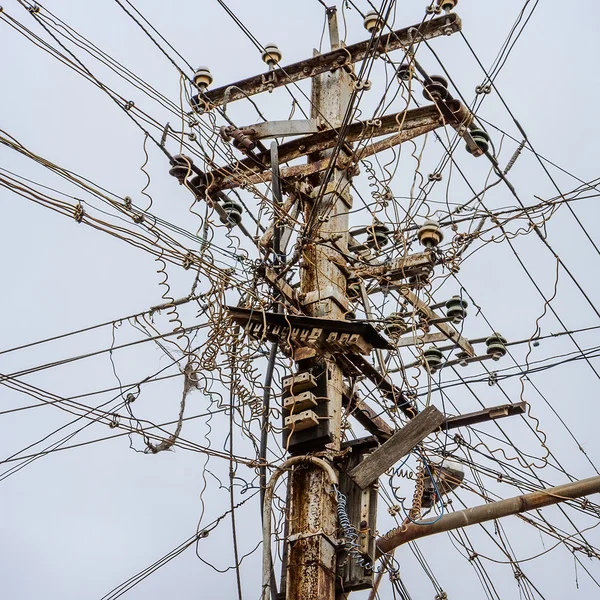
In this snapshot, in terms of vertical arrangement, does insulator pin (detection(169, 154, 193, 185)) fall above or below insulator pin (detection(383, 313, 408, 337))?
above

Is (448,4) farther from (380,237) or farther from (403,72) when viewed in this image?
(380,237)

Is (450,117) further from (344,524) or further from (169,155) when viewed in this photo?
(344,524)

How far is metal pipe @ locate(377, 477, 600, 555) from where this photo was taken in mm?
8031

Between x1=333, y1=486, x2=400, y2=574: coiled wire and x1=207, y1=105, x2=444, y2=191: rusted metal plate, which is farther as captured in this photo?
x1=207, y1=105, x2=444, y2=191: rusted metal plate

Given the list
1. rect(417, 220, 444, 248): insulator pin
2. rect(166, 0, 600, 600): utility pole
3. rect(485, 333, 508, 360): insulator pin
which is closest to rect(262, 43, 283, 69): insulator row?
rect(166, 0, 600, 600): utility pole

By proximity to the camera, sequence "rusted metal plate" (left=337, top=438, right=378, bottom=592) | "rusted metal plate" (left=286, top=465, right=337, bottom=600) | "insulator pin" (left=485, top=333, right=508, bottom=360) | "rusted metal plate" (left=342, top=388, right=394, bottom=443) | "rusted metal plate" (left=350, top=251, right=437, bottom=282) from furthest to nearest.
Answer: "insulator pin" (left=485, top=333, right=508, bottom=360)
"rusted metal plate" (left=350, top=251, right=437, bottom=282)
"rusted metal plate" (left=342, top=388, right=394, bottom=443)
"rusted metal plate" (left=337, top=438, right=378, bottom=592)
"rusted metal plate" (left=286, top=465, right=337, bottom=600)

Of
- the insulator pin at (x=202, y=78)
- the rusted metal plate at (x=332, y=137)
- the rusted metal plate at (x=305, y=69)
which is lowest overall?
the rusted metal plate at (x=332, y=137)

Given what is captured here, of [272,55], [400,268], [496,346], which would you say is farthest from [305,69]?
[496,346]

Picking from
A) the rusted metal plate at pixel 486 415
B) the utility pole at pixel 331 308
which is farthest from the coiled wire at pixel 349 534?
the rusted metal plate at pixel 486 415

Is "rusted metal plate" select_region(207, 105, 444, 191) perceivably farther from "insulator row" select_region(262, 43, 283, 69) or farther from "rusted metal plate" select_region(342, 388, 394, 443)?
"rusted metal plate" select_region(342, 388, 394, 443)

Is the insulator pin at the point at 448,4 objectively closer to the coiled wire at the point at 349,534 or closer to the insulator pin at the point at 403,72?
the insulator pin at the point at 403,72

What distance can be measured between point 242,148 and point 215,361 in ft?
6.11

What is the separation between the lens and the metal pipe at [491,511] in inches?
316

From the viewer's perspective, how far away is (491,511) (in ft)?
27.0
